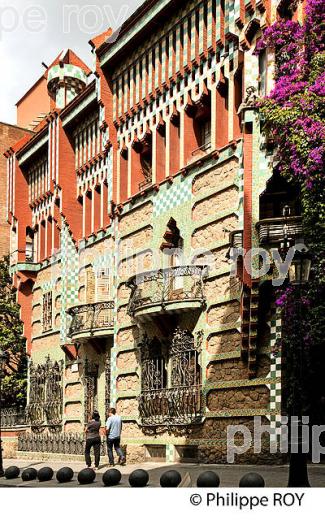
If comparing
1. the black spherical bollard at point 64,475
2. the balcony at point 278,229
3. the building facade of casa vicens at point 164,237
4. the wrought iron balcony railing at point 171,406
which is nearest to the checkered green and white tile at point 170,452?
the building facade of casa vicens at point 164,237

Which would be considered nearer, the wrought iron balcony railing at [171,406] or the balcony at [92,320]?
the wrought iron balcony railing at [171,406]

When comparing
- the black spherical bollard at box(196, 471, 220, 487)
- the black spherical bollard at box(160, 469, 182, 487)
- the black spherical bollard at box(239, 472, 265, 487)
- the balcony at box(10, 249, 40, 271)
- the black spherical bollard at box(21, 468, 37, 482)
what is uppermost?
the balcony at box(10, 249, 40, 271)

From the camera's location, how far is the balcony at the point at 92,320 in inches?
963

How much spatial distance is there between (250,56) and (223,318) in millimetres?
5769

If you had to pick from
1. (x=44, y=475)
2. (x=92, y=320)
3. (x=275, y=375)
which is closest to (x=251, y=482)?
(x=44, y=475)

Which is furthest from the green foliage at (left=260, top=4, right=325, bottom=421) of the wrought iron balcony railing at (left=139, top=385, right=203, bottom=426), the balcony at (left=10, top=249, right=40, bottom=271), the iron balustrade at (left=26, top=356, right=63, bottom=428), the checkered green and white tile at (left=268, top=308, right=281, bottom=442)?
the balcony at (left=10, top=249, right=40, bottom=271)

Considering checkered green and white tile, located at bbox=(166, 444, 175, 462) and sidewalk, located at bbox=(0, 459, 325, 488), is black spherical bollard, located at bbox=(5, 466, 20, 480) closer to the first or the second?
sidewalk, located at bbox=(0, 459, 325, 488)

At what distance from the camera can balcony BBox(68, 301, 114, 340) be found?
2445cm

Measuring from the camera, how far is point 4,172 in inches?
1534

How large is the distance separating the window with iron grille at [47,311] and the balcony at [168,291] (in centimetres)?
845

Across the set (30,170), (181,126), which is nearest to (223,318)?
(181,126)

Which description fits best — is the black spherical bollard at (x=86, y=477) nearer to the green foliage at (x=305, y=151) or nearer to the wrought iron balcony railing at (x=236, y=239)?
the green foliage at (x=305, y=151)

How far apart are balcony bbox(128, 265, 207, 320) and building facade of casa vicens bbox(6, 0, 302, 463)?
46mm

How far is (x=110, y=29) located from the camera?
25734 mm
